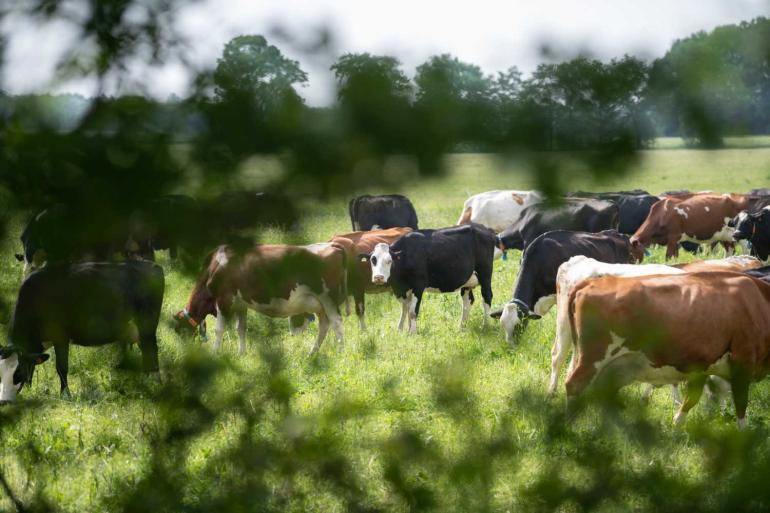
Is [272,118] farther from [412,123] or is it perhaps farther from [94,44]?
[94,44]

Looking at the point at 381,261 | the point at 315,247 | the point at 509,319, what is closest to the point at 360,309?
the point at 381,261

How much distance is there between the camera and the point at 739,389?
23.1 ft

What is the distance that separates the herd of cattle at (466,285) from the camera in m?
2.28

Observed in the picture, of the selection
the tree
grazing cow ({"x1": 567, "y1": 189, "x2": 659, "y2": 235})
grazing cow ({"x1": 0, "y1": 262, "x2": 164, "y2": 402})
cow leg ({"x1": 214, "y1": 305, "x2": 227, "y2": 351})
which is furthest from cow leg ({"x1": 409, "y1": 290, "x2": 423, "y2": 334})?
grazing cow ({"x1": 567, "y1": 189, "x2": 659, "y2": 235})

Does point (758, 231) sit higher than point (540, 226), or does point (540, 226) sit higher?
point (540, 226)

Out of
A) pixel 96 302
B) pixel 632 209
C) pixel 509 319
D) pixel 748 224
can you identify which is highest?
pixel 96 302

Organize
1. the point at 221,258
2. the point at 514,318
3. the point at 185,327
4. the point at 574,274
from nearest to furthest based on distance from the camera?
the point at 221,258 → the point at 185,327 → the point at 574,274 → the point at 514,318

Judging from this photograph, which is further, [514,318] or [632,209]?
[632,209]

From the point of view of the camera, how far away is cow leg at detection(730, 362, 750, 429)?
685 centimetres

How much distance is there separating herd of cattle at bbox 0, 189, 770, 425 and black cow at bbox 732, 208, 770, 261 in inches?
1.0

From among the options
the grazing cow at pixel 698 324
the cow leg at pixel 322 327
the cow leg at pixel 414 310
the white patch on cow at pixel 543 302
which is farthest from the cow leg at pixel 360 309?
the grazing cow at pixel 698 324

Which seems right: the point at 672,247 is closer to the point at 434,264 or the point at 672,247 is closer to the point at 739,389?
the point at 434,264

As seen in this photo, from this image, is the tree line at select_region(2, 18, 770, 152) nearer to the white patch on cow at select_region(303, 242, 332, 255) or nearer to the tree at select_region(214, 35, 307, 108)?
the tree at select_region(214, 35, 307, 108)

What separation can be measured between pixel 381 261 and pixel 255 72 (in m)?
10.3
